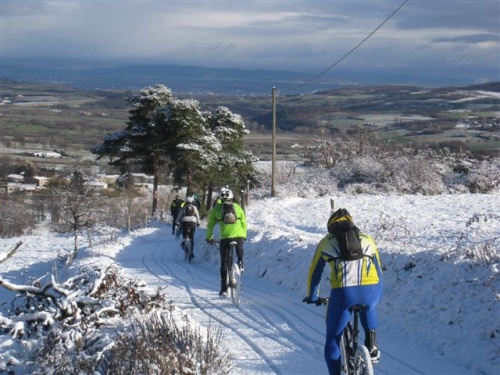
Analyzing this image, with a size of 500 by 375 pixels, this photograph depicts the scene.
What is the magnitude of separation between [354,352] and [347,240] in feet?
3.44

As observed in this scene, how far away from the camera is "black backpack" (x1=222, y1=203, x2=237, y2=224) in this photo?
1151 centimetres

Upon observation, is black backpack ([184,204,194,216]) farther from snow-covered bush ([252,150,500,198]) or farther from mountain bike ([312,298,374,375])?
snow-covered bush ([252,150,500,198])

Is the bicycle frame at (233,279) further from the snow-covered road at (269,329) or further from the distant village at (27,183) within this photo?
the distant village at (27,183)

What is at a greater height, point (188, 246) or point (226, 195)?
point (226, 195)

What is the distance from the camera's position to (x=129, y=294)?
874cm

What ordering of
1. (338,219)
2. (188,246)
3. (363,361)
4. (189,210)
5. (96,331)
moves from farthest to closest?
(189,210) → (188,246) → (96,331) → (338,219) → (363,361)

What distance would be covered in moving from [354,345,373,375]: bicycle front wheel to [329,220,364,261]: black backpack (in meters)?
0.81

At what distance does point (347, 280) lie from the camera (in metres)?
5.80

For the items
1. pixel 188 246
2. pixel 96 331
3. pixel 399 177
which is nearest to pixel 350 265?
pixel 96 331

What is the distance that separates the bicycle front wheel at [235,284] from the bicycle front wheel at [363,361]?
538 cm

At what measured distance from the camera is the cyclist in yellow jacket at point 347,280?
580 centimetres

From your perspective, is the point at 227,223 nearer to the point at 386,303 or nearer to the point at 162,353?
the point at 386,303

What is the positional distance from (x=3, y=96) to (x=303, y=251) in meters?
131

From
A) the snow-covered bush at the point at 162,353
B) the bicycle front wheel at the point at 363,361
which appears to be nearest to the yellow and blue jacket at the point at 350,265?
the bicycle front wheel at the point at 363,361
